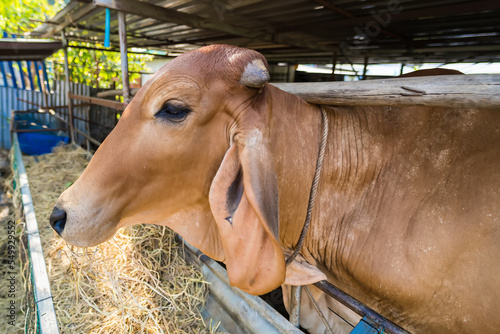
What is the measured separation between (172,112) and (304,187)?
0.68m

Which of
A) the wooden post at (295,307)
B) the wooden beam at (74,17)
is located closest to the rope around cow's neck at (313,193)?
the wooden post at (295,307)

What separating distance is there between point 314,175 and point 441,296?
2.34ft

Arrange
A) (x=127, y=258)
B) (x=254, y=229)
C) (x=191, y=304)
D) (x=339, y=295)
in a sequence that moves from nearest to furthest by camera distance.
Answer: (x=254, y=229), (x=339, y=295), (x=191, y=304), (x=127, y=258)

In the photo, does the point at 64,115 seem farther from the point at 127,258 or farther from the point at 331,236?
the point at 331,236

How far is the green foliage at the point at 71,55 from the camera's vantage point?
8656 mm

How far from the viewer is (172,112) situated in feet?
4.19

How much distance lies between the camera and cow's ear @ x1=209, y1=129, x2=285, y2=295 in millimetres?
1180

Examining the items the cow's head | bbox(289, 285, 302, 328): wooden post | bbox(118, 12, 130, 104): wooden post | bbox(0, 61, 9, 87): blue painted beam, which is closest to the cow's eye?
the cow's head

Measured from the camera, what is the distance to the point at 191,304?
2.61 m

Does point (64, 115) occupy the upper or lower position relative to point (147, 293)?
upper

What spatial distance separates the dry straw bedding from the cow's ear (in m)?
1.40

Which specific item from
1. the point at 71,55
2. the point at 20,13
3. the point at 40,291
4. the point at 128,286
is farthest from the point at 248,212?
the point at 71,55

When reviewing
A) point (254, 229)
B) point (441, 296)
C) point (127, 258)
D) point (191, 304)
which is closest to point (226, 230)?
point (254, 229)

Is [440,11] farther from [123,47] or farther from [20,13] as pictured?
[20,13]
